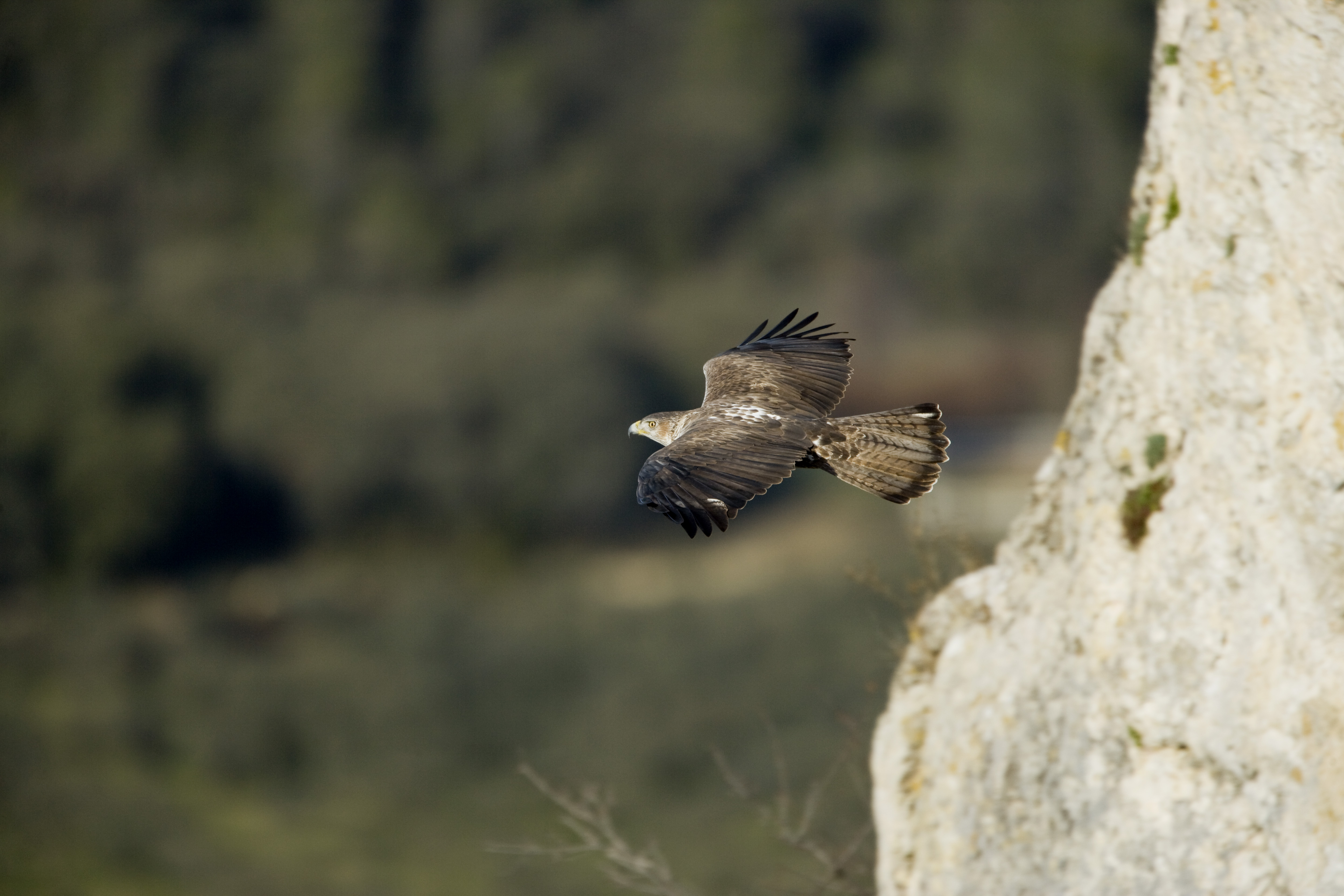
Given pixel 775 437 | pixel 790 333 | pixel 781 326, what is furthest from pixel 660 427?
pixel 775 437

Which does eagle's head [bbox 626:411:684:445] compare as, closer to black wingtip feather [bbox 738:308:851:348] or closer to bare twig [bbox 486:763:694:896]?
black wingtip feather [bbox 738:308:851:348]

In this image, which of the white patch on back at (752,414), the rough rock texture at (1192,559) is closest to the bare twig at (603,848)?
the rough rock texture at (1192,559)

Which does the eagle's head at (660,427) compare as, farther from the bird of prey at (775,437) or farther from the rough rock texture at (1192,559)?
the rough rock texture at (1192,559)

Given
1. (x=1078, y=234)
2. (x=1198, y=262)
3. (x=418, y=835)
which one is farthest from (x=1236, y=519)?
(x=1078, y=234)

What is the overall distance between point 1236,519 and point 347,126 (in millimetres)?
66130

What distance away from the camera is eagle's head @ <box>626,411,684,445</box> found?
10523 mm

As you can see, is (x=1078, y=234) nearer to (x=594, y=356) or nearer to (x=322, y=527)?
(x=594, y=356)

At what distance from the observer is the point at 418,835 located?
33281 millimetres

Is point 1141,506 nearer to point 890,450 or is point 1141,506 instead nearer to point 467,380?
point 890,450

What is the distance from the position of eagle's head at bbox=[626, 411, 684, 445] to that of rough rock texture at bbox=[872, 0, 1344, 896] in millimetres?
2733

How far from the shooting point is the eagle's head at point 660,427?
10.5 meters

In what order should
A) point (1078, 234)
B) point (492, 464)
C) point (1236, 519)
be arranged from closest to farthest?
point (1236, 519) < point (492, 464) < point (1078, 234)

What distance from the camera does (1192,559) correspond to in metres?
7.55

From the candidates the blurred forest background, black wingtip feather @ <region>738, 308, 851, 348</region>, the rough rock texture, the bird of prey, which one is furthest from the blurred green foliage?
the rough rock texture
